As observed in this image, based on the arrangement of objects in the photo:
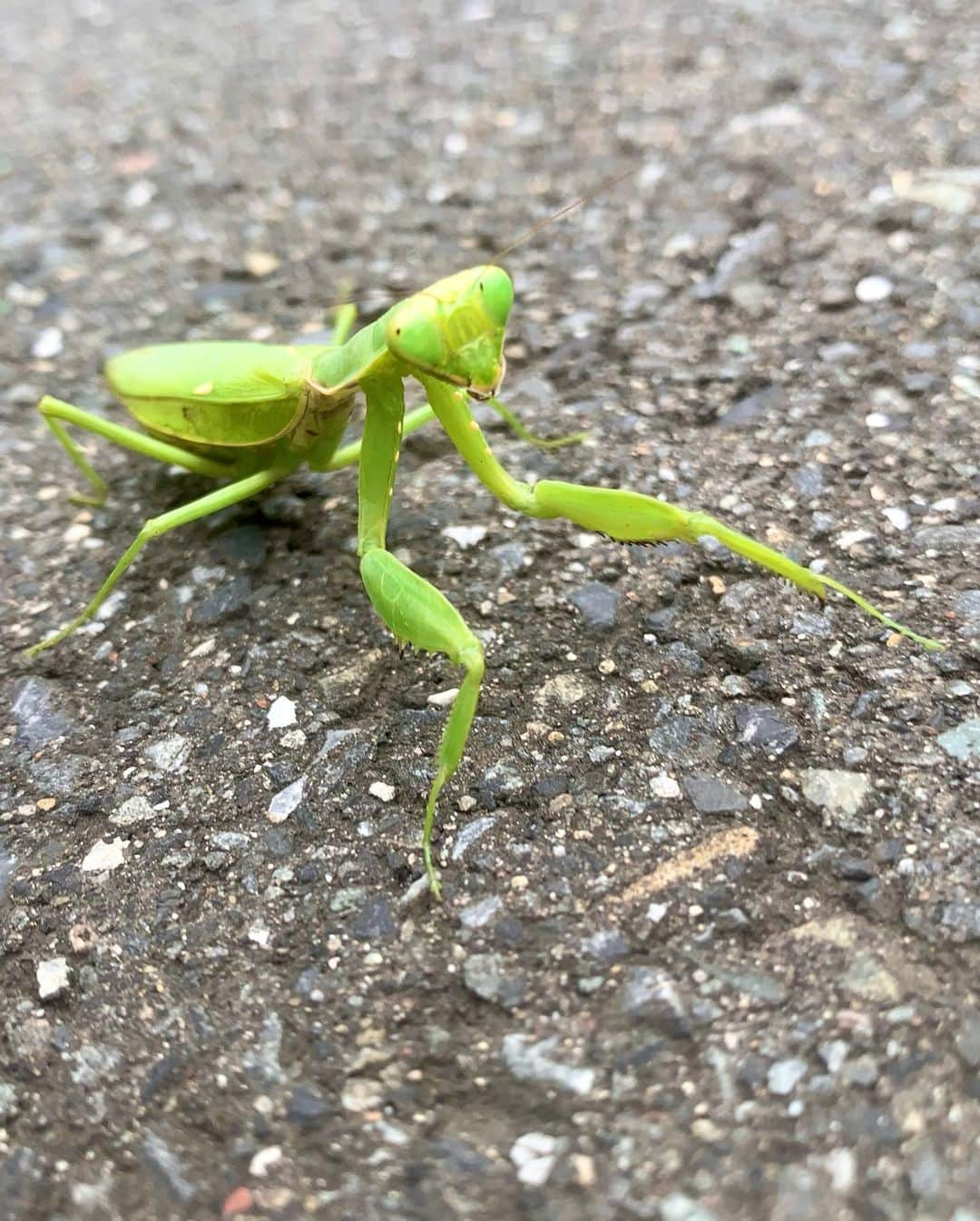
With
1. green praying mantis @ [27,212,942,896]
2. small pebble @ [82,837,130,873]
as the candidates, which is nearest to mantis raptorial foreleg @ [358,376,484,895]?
green praying mantis @ [27,212,942,896]

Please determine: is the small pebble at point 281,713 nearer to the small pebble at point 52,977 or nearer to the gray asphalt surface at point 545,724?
the gray asphalt surface at point 545,724

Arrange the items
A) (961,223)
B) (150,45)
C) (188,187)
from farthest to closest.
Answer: (150,45), (188,187), (961,223)

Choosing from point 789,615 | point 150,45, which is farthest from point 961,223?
point 150,45

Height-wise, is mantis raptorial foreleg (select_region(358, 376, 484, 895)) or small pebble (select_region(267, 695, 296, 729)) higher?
mantis raptorial foreleg (select_region(358, 376, 484, 895))

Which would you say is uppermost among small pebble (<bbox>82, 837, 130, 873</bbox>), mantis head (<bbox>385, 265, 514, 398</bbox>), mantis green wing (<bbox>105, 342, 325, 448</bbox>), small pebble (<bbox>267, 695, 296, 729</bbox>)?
mantis head (<bbox>385, 265, 514, 398</bbox>)

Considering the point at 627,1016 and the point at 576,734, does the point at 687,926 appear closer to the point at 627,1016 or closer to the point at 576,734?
the point at 627,1016

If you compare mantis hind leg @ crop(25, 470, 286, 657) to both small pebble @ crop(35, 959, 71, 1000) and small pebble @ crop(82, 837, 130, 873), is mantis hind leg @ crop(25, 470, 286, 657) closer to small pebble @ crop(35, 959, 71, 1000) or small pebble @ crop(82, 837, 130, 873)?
small pebble @ crop(82, 837, 130, 873)

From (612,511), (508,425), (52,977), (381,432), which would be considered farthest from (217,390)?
(52,977)

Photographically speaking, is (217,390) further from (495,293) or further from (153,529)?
(495,293)
